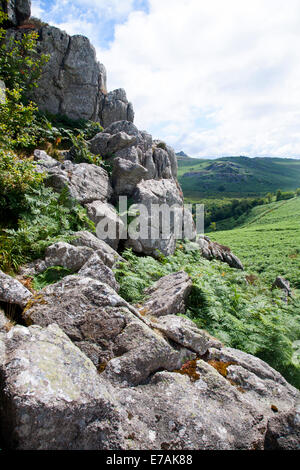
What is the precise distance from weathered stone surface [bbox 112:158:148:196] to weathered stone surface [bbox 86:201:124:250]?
349 cm

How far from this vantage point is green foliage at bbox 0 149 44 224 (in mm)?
8477

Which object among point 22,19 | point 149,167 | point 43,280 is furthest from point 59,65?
point 43,280

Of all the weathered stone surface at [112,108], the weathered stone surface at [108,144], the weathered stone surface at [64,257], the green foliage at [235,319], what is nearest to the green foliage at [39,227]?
the weathered stone surface at [64,257]

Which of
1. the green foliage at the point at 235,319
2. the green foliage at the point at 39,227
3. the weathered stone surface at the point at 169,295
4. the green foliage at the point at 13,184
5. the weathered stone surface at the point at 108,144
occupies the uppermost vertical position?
the weathered stone surface at the point at 108,144

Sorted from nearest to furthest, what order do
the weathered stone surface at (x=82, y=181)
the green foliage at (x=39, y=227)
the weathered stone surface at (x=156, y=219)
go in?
the green foliage at (x=39, y=227) < the weathered stone surface at (x=82, y=181) < the weathered stone surface at (x=156, y=219)

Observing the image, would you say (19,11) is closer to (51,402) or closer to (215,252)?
(215,252)

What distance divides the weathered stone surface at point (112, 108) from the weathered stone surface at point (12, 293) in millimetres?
24901

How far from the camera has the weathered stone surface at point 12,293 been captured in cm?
468

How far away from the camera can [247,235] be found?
69000mm

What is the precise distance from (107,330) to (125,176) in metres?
13.2

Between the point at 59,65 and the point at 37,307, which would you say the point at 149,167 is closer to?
the point at 59,65

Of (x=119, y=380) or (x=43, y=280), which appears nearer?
(x=119, y=380)

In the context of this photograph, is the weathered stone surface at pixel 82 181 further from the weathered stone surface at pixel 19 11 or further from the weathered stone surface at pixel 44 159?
the weathered stone surface at pixel 19 11

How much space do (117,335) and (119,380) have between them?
79 centimetres
